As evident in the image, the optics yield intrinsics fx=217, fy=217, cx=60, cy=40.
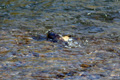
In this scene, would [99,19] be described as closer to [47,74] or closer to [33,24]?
[33,24]

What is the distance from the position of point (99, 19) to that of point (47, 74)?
312cm

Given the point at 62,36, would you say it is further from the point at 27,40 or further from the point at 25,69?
the point at 25,69

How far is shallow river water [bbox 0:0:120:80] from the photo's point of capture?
4070 mm

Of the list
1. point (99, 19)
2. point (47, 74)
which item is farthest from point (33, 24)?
point (47, 74)

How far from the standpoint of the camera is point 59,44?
5.10 metres

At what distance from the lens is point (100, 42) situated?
16.8ft

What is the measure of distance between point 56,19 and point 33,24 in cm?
75

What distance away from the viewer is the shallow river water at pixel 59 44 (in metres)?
4.07

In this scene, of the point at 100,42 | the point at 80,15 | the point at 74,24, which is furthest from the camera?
the point at 80,15

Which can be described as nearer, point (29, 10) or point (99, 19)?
point (99, 19)

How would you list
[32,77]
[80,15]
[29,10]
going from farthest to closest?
[29,10] → [80,15] → [32,77]

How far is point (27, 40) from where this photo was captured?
5.31m

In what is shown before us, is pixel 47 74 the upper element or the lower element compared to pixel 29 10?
lower

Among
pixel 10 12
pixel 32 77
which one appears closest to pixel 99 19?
pixel 10 12
